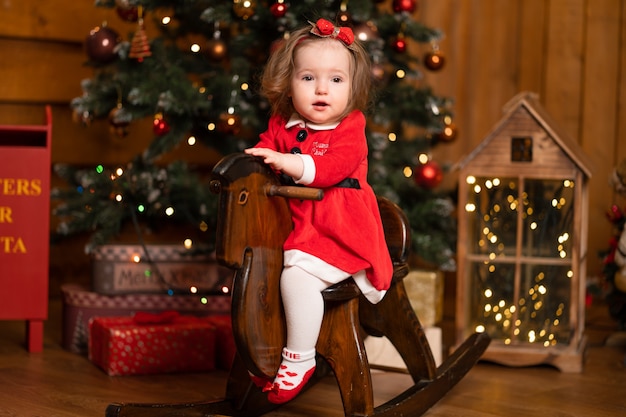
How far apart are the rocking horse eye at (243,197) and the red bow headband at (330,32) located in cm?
38

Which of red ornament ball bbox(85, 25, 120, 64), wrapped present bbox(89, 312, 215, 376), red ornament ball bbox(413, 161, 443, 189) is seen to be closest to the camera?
wrapped present bbox(89, 312, 215, 376)

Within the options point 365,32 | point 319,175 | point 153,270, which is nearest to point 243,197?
point 319,175

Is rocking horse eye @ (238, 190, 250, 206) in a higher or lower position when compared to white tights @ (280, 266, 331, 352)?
higher

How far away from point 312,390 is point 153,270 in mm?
671

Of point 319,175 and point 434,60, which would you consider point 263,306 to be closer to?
point 319,175

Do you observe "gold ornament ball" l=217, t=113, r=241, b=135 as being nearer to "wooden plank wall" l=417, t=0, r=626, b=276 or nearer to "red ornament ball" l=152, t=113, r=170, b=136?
"red ornament ball" l=152, t=113, r=170, b=136

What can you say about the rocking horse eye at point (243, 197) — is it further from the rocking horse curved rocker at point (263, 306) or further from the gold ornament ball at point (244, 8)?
the gold ornament ball at point (244, 8)

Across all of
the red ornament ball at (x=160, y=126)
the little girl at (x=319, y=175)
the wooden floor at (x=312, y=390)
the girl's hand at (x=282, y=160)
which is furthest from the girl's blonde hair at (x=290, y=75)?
the red ornament ball at (x=160, y=126)

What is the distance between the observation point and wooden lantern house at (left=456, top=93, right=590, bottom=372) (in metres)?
2.56

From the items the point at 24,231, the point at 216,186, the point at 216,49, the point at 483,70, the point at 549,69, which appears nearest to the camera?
the point at 216,186

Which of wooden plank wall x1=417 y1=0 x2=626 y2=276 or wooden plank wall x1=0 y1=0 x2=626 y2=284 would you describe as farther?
wooden plank wall x1=417 y1=0 x2=626 y2=276

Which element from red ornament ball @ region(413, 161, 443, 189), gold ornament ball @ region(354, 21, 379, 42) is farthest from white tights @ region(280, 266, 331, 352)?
red ornament ball @ region(413, 161, 443, 189)

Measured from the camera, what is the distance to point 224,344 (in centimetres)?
249

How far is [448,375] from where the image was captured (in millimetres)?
2180
